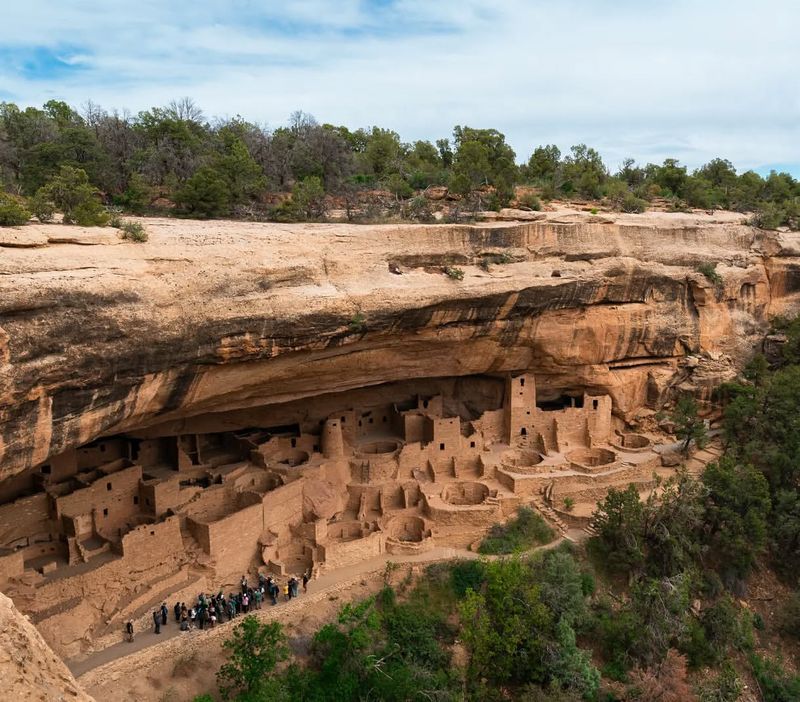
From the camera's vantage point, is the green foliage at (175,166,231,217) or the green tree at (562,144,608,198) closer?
the green foliage at (175,166,231,217)

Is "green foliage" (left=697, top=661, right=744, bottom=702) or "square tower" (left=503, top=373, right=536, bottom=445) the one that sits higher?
"square tower" (left=503, top=373, right=536, bottom=445)

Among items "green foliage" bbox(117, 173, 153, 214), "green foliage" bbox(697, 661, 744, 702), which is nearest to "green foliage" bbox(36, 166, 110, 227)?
"green foliage" bbox(117, 173, 153, 214)

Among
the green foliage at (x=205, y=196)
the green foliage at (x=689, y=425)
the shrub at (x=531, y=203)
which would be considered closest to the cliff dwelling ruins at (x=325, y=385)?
the green foliage at (x=689, y=425)

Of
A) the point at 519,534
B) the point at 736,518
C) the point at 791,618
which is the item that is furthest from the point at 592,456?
the point at 791,618

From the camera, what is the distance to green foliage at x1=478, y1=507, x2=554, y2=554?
1669 cm

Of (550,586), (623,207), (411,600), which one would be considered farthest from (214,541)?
(623,207)

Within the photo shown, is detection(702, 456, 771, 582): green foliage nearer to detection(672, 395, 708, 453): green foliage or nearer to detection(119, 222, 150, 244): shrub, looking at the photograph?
detection(672, 395, 708, 453): green foliage

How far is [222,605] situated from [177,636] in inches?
43.7

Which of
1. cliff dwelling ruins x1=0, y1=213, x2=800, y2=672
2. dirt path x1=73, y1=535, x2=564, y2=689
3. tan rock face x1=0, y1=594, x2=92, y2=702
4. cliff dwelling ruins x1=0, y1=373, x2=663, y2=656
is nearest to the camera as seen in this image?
tan rock face x1=0, y1=594, x2=92, y2=702

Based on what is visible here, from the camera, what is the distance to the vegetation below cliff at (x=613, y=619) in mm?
13414

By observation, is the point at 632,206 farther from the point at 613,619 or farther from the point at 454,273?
the point at 613,619

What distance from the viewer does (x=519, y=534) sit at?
56.0 ft

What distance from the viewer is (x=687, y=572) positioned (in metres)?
16.8

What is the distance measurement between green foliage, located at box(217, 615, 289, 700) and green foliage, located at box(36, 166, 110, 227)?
8228 mm
